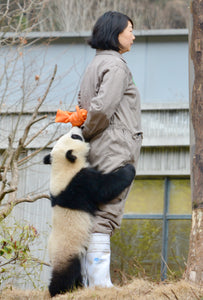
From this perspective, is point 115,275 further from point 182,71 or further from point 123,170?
point 123,170

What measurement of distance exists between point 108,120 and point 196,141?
113 centimetres

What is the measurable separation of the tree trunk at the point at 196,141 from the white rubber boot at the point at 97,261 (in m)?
0.82

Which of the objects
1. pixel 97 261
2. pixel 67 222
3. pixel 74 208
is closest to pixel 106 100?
pixel 74 208

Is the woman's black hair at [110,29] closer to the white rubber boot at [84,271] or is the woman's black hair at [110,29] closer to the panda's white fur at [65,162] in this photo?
the panda's white fur at [65,162]

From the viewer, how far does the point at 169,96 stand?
396 inches

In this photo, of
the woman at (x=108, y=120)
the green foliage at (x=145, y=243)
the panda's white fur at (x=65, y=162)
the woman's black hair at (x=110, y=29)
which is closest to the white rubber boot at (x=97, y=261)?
the woman at (x=108, y=120)

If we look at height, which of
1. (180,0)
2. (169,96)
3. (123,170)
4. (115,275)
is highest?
(180,0)

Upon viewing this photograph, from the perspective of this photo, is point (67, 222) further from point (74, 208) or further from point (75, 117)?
point (75, 117)

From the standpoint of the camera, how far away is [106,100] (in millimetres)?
4090

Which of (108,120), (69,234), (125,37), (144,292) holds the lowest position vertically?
(144,292)

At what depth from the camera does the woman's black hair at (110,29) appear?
437cm

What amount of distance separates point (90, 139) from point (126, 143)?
321 millimetres

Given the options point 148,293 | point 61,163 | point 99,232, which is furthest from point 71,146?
point 148,293

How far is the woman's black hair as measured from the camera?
4.37m
